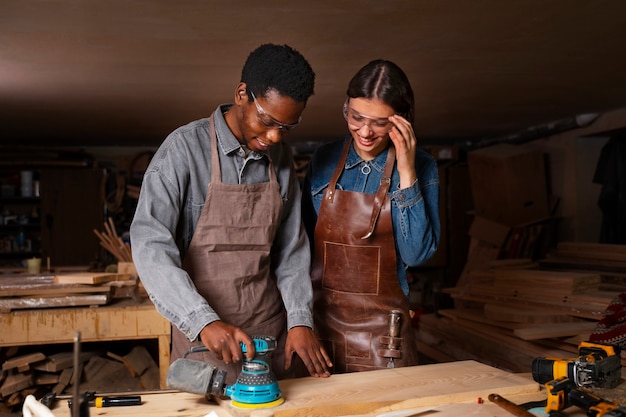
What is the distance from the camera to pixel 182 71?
4.63 meters

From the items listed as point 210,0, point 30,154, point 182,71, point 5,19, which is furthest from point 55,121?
point 210,0

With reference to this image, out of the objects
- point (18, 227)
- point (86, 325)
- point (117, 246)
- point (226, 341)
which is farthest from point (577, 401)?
point (18, 227)

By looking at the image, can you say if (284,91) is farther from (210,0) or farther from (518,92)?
(518,92)

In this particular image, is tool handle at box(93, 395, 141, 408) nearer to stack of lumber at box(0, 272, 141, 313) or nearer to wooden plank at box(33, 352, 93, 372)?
stack of lumber at box(0, 272, 141, 313)

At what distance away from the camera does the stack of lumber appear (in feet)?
12.0

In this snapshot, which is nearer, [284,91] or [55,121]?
[284,91]

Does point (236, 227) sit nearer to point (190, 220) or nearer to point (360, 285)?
point (190, 220)

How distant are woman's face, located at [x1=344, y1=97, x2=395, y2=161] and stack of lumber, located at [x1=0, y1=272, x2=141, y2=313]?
2119 millimetres

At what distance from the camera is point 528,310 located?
509 centimetres

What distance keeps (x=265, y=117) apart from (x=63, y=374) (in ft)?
10.6

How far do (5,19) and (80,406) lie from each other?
8.77 feet

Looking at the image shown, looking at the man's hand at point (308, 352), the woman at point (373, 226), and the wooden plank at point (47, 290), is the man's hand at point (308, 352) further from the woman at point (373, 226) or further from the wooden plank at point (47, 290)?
the wooden plank at point (47, 290)

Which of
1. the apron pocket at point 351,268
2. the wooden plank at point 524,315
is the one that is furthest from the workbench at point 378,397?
the wooden plank at point 524,315

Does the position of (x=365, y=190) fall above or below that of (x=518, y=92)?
below
